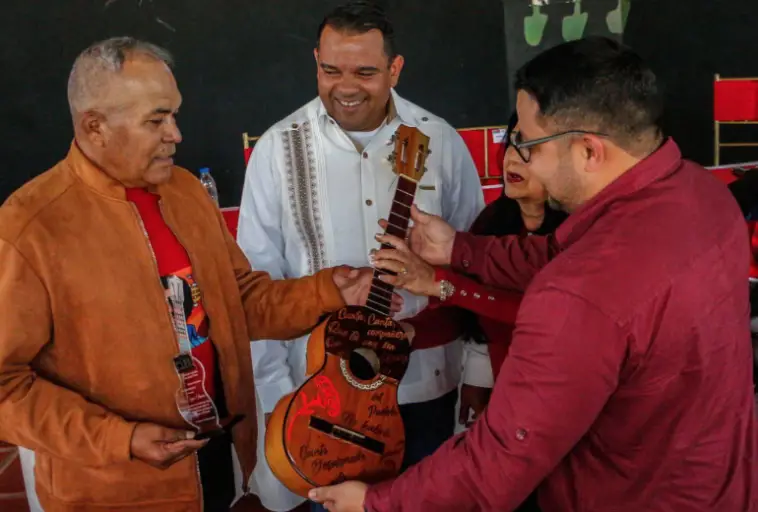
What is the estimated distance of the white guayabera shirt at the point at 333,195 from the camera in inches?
74.4

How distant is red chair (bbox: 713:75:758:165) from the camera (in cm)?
475

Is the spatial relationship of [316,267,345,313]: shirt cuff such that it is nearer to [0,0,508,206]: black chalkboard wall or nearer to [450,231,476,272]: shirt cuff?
[450,231,476,272]: shirt cuff

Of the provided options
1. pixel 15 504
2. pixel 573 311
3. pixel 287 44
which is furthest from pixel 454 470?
pixel 287 44

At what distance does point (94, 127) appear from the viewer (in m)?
1.36

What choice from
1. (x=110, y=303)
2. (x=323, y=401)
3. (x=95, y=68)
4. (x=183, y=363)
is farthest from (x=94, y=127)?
(x=323, y=401)

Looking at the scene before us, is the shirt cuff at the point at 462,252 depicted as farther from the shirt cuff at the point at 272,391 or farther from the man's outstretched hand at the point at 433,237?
the shirt cuff at the point at 272,391

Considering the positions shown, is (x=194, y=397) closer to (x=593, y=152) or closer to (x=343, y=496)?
(x=343, y=496)

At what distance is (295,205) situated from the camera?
1917mm

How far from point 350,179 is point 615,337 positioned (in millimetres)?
1020

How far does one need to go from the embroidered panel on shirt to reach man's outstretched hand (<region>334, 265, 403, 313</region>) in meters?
0.23

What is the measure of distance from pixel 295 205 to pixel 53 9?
3.07 meters

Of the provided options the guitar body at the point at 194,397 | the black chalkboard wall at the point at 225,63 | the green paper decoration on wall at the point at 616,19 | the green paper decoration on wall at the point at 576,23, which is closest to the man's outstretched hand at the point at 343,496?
the guitar body at the point at 194,397

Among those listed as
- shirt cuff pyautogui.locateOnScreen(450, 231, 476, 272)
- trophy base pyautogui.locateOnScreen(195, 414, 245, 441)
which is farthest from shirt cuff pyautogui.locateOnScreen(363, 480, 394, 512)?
shirt cuff pyautogui.locateOnScreen(450, 231, 476, 272)

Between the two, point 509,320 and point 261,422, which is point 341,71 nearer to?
point 509,320
